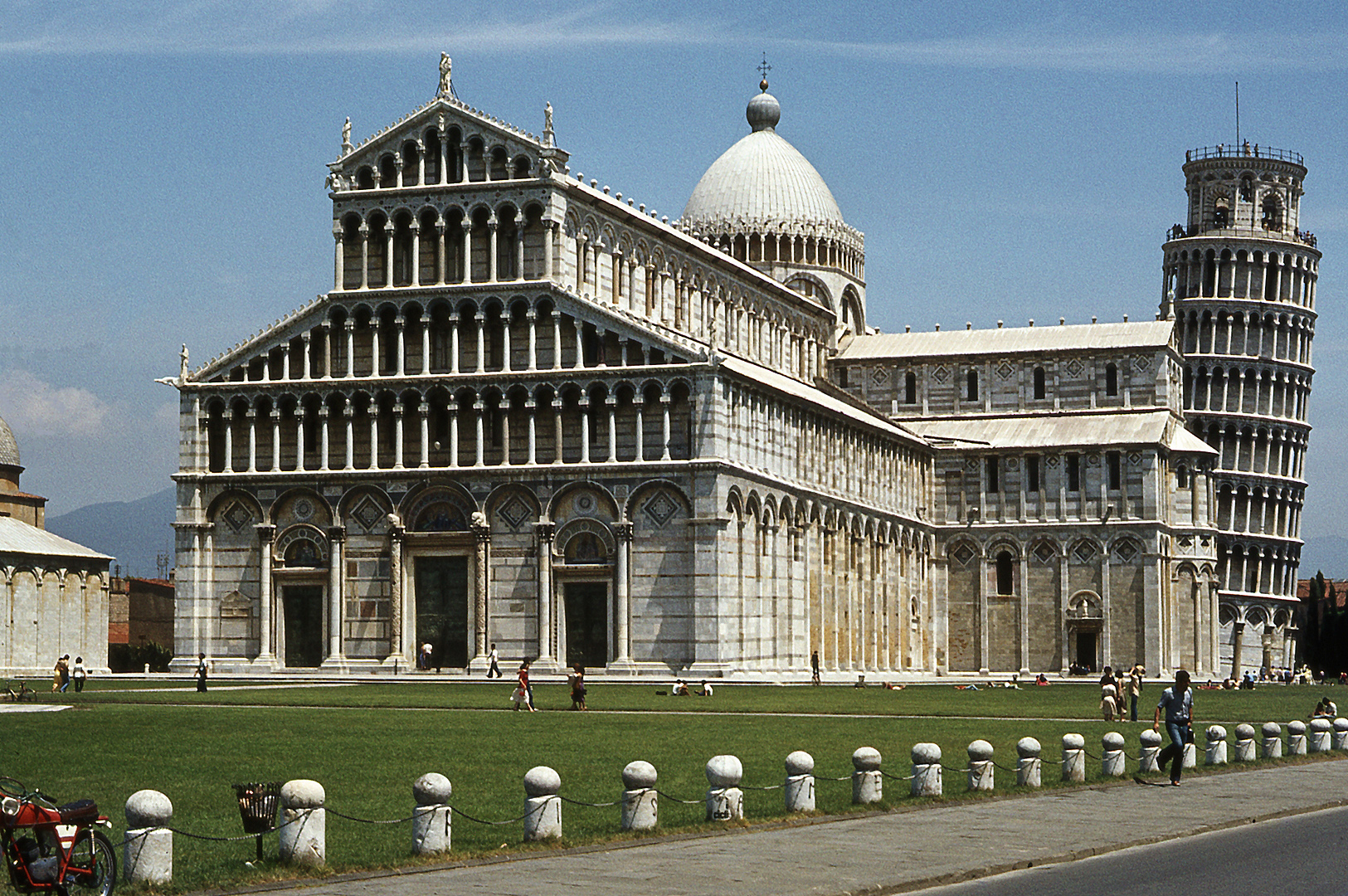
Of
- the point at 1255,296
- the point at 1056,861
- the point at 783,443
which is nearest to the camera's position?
the point at 1056,861

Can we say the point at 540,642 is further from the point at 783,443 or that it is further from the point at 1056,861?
the point at 1056,861

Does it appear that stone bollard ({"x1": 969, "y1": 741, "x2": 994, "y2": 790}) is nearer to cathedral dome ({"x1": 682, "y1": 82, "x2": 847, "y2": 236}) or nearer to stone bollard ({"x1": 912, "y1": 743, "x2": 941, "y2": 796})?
stone bollard ({"x1": 912, "y1": 743, "x2": 941, "y2": 796})

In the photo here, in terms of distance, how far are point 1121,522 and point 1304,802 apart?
2931 inches

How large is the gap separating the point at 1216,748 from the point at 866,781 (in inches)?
498

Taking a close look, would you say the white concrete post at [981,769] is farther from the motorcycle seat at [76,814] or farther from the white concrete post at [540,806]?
the motorcycle seat at [76,814]

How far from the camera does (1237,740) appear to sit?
4138 centimetres

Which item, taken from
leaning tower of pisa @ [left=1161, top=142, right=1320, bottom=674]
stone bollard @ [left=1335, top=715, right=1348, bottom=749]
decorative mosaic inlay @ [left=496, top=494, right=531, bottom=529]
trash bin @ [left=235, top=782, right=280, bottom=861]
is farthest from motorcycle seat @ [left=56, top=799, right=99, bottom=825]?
leaning tower of pisa @ [left=1161, top=142, right=1320, bottom=674]

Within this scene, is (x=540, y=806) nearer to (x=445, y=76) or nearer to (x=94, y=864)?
(x=94, y=864)

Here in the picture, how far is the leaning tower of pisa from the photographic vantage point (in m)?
141

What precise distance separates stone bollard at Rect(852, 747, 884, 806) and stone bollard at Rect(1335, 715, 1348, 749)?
736 inches

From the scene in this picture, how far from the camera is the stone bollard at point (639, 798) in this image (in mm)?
26703

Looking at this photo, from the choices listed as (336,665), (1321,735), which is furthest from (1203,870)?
(336,665)

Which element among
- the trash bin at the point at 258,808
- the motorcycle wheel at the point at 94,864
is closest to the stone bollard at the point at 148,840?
the motorcycle wheel at the point at 94,864

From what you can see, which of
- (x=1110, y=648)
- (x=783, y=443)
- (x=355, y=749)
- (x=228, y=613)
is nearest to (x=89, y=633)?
(x=228, y=613)
